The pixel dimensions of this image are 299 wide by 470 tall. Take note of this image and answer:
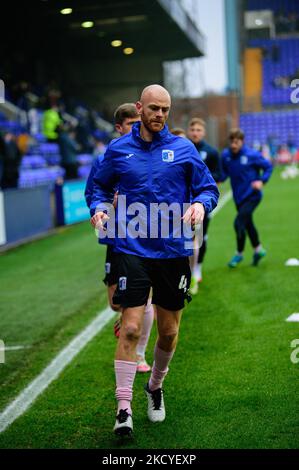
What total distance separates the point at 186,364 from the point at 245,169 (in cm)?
525

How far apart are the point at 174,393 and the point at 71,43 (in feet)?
92.5

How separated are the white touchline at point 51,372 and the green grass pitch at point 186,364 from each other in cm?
7

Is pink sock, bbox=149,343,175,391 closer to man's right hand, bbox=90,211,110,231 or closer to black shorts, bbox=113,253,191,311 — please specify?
black shorts, bbox=113,253,191,311

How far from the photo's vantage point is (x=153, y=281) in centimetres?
487

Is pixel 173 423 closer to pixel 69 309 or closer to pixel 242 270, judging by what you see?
pixel 69 309

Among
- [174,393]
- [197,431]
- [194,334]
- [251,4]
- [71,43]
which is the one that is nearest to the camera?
[197,431]

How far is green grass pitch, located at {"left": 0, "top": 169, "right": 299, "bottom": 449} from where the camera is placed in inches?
184

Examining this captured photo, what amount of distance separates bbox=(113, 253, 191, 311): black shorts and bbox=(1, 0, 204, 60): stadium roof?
20.0 m

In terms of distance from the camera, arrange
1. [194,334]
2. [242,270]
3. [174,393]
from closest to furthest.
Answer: [174,393] → [194,334] → [242,270]

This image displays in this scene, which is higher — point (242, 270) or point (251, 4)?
point (251, 4)

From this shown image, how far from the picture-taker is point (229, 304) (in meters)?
8.64

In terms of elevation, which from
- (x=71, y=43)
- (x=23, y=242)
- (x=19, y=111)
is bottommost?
(x=23, y=242)
